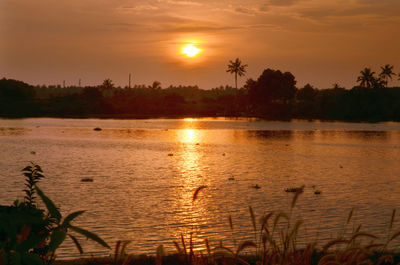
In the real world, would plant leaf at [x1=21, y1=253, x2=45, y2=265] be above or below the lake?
above

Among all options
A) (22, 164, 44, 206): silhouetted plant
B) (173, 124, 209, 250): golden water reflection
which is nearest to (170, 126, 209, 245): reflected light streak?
(173, 124, 209, 250): golden water reflection

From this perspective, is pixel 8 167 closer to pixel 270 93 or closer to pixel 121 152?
pixel 121 152

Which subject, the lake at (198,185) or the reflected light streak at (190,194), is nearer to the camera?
the lake at (198,185)

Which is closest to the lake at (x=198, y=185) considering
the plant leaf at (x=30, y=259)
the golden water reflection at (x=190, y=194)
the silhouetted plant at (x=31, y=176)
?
the golden water reflection at (x=190, y=194)

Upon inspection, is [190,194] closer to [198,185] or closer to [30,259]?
[198,185]

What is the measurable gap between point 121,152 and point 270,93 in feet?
453

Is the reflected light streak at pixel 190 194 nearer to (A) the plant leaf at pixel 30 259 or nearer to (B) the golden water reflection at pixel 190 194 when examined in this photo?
(B) the golden water reflection at pixel 190 194

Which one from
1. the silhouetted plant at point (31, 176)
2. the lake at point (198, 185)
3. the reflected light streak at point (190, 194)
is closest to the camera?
the silhouetted plant at point (31, 176)

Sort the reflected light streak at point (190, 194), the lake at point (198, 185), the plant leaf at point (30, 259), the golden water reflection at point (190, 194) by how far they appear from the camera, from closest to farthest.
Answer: the plant leaf at point (30, 259) < the lake at point (198, 185) < the golden water reflection at point (190, 194) < the reflected light streak at point (190, 194)

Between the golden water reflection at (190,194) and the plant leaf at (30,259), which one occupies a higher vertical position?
the plant leaf at (30,259)

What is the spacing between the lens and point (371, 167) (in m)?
52.5

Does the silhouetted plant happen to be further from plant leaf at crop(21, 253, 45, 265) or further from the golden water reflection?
plant leaf at crop(21, 253, 45, 265)

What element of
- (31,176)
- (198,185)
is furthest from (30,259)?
(198,185)

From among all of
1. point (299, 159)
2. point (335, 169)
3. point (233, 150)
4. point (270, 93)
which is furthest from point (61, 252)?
point (270, 93)
